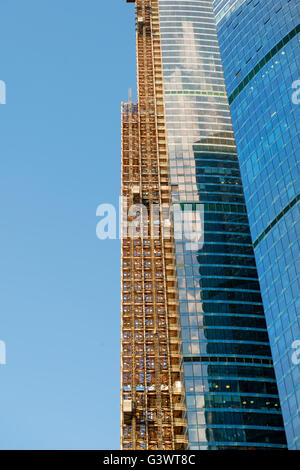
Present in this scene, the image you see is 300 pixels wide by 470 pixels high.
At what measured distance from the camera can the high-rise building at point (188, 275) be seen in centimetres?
9550

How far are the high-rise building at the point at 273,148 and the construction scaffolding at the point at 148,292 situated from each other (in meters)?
23.8

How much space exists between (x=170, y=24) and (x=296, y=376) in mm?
99805

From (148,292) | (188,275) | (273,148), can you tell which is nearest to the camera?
(273,148)

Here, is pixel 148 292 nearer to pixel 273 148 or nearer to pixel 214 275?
pixel 214 275

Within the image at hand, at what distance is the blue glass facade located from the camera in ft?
→ 307

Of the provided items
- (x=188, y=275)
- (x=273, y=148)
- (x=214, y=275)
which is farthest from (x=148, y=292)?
(x=273, y=148)

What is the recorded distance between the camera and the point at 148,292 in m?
113

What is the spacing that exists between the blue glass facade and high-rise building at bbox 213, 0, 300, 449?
1670 cm

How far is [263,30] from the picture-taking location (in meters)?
108

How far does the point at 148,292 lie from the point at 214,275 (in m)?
11.5

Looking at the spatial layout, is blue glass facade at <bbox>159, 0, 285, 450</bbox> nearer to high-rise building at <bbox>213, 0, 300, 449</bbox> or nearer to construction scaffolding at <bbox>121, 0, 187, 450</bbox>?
construction scaffolding at <bbox>121, 0, 187, 450</bbox>

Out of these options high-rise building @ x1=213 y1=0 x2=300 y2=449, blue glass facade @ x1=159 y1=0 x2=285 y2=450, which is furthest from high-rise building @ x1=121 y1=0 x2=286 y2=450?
high-rise building @ x1=213 y1=0 x2=300 y2=449
